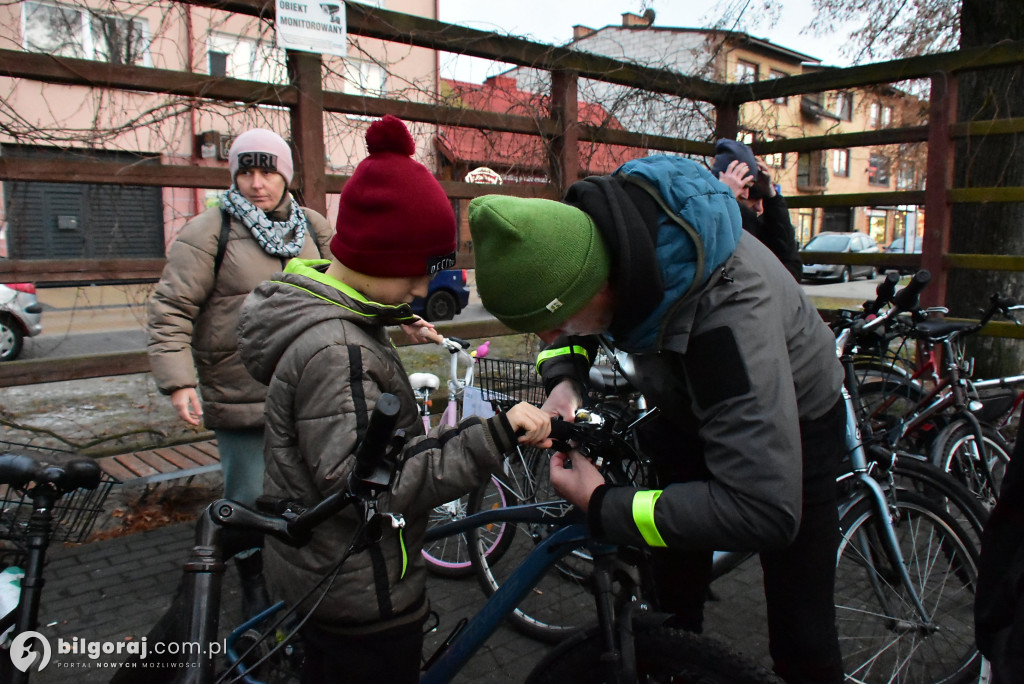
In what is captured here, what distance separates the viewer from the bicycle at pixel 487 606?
1.41m

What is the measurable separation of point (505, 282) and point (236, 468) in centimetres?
204

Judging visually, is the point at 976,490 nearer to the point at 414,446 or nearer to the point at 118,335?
the point at 414,446

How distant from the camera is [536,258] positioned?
1.54 metres

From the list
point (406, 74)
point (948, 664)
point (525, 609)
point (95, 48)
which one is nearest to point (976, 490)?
point (948, 664)

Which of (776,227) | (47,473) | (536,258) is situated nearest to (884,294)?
(776,227)

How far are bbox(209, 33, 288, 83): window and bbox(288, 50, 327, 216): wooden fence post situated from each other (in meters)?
0.09

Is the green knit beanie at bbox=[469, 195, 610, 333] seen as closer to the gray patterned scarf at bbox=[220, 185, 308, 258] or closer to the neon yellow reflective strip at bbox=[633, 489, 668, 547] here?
the neon yellow reflective strip at bbox=[633, 489, 668, 547]

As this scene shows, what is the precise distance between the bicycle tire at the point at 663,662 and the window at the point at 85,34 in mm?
3358

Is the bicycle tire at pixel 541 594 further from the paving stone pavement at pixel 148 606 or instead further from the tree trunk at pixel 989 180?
the tree trunk at pixel 989 180

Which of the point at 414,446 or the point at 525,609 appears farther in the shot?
the point at 525,609

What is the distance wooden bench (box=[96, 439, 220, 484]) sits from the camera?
402 centimetres

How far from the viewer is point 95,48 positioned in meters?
3.69

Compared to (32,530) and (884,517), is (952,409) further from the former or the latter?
(32,530)

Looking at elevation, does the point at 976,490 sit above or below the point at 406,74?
below
